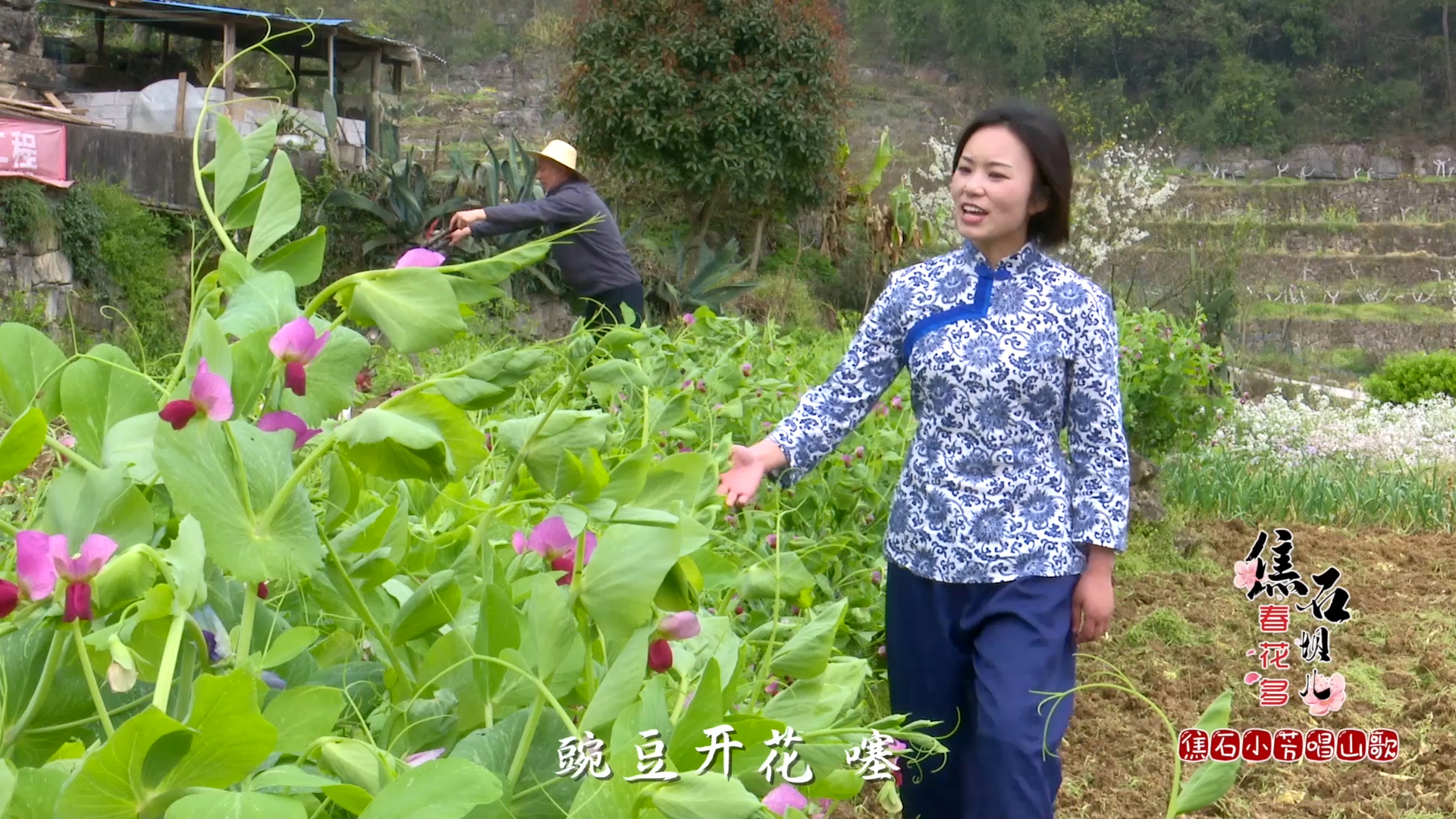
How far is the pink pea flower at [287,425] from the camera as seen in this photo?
53 cm

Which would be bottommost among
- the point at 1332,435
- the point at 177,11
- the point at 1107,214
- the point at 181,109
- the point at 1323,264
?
the point at 1323,264

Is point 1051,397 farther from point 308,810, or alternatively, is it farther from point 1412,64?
point 1412,64

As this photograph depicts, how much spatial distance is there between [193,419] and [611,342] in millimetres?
169

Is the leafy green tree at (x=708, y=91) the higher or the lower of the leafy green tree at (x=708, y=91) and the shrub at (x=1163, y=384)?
the higher

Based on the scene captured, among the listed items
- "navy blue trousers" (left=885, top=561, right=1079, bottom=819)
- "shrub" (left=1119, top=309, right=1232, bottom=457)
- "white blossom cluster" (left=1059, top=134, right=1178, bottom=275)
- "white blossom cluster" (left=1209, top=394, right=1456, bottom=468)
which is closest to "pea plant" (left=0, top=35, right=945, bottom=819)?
"navy blue trousers" (left=885, top=561, right=1079, bottom=819)

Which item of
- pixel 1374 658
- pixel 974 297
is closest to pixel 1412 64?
pixel 1374 658

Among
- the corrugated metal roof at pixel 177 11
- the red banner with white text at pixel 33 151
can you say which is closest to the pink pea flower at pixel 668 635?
the red banner with white text at pixel 33 151

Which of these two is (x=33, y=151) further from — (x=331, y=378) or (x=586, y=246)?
(x=331, y=378)

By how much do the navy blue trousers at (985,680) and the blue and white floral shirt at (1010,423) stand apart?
40 mm

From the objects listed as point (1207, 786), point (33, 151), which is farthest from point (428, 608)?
point (33, 151)

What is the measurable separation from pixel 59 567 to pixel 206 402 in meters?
0.07

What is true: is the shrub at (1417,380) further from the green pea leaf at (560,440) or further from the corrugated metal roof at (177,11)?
the green pea leaf at (560,440)

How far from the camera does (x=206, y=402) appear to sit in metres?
0.46

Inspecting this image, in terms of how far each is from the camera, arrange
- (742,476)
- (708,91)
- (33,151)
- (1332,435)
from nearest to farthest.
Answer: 1. (742,476)
2. (33,151)
3. (1332,435)
4. (708,91)
